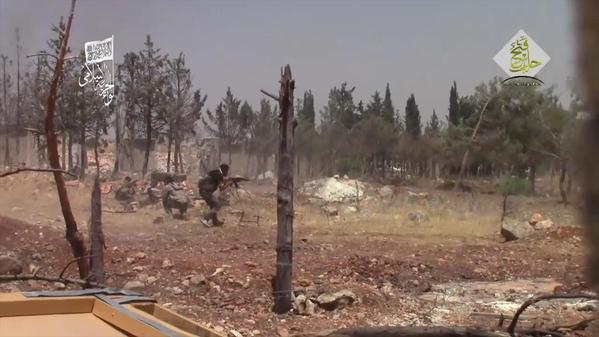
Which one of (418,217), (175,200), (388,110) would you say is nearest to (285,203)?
(175,200)

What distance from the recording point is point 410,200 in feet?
62.1

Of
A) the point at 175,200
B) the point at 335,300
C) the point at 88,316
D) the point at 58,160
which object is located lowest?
the point at 335,300

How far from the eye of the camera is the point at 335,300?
22.4ft

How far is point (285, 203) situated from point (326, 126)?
18.0m

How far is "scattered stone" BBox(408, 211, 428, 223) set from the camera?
15.3 metres

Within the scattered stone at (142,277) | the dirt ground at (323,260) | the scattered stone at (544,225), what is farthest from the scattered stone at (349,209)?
the scattered stone at (142,277)

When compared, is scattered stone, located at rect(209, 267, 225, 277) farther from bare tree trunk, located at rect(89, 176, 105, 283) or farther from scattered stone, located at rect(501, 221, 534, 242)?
scattered stone, located at rect(501, 221, 534, 242)

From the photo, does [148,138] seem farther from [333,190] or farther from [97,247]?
[97,247]

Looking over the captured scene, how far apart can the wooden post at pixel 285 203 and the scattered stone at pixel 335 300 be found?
0.36 metres

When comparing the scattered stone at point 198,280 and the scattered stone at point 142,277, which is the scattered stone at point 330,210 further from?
the scattered stone at point 198,280

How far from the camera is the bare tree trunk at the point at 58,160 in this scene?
553 centimetres

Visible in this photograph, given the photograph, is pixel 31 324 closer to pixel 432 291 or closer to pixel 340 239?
pixel 432 291

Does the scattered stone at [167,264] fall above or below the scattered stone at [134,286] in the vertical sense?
above

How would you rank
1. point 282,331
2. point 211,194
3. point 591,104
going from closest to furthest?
point 591,104 < point 282,331 < point 211,194
